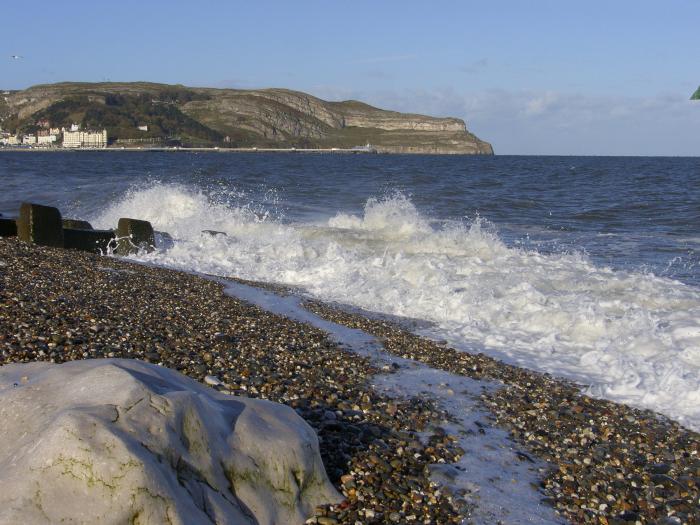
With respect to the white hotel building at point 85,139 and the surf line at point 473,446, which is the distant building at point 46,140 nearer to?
the white hotel building at point 85,139

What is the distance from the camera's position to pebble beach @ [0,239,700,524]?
439cm

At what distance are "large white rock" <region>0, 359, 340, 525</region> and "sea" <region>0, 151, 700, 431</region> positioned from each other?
4.33 metres

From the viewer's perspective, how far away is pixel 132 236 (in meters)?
14.5

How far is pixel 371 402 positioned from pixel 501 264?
9.06 meters

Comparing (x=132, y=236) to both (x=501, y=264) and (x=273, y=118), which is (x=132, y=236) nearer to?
(x=501, y=264)

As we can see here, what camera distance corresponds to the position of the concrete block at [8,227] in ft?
44.2

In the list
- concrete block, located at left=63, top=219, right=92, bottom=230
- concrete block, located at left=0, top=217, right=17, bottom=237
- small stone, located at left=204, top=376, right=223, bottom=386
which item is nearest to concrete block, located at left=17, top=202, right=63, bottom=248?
concrete block, located at left=0, top=217, right=17, bottom=237

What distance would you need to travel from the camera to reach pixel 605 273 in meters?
13.5

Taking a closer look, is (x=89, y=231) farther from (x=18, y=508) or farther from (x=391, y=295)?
(x=18, y=508)

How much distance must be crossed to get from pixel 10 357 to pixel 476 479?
3665 mm

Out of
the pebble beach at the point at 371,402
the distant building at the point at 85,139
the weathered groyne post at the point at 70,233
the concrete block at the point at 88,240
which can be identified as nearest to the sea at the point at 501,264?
the weathered groyne post at the point at 70,233

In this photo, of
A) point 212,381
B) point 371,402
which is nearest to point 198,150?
point 212,381

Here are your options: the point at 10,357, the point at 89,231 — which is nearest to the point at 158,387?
the point at 10,357

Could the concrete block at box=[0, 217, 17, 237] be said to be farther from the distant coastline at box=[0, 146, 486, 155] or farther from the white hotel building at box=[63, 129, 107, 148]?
the white hotel building at box=[63, 129, 107, 148]
